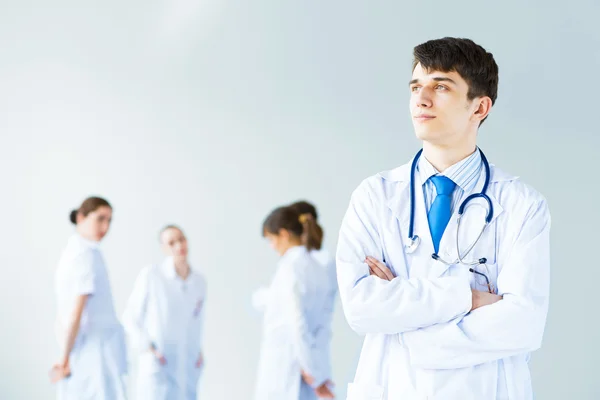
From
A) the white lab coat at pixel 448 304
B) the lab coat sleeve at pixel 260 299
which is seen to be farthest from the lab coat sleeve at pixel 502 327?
the lab coat sleeve at pixel 260 299

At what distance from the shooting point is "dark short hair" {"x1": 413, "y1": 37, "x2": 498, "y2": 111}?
1715 millimetres

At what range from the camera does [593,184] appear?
4801 mm

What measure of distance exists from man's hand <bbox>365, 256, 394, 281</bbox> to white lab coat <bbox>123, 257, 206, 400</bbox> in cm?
314

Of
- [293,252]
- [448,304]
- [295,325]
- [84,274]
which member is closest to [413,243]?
[448,304]

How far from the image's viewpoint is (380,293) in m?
1.65

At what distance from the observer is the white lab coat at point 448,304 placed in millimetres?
1605

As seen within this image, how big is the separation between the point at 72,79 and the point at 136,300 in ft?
5.87

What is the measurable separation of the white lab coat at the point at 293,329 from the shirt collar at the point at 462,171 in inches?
97.3

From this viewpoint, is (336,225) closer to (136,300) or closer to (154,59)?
(136,300)

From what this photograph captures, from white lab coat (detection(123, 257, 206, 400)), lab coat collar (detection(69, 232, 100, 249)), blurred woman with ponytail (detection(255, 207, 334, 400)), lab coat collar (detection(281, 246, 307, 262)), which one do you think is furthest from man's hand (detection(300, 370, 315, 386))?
lab coat collar (detection(69, 232, 100, 249))

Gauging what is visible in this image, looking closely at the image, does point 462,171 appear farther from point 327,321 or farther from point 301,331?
point 327,321

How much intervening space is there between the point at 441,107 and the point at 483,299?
40 centimetres

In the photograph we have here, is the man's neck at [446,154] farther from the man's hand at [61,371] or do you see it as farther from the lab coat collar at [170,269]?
the lab coat collar at [170,269]

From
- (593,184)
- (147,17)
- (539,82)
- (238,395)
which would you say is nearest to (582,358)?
(593,184)
